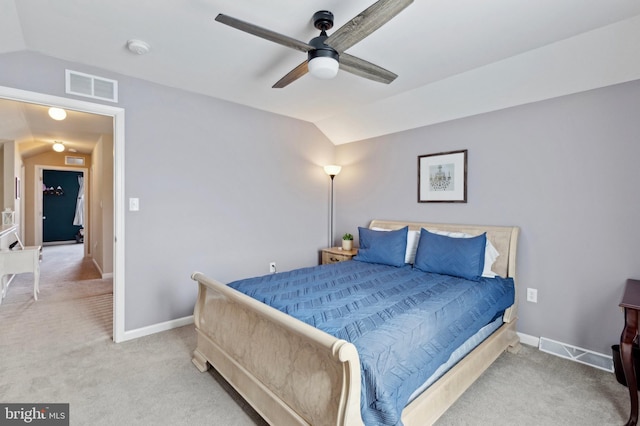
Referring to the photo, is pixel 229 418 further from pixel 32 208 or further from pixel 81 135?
pixel 32 208

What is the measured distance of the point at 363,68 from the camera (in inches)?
83.4

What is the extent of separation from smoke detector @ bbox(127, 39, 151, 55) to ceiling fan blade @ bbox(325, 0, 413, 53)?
4.93 feet

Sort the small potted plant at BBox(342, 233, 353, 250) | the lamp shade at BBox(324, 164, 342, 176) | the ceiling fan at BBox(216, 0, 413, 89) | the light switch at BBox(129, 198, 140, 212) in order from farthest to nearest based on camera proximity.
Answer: the lamp shade at BBox(324, 164, 342, 176)
the small potted plant at BBox(342, 233, 353, 250)
the light switch at BBox(129, 198, 140, 212)
the ceiling fan at BBox(216, 0, 413, 89)

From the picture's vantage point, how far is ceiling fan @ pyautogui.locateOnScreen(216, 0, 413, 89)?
4.90ft

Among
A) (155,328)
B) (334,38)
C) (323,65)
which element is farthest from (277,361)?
(155,328)

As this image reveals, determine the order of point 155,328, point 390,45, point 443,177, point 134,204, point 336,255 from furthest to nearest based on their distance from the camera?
point 336,255 → point 443,177 → point 155,328 → point 134,204 → point 390,45

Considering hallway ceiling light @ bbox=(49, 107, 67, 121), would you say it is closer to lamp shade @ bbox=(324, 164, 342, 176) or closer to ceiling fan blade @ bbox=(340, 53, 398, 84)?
→ lamp shade @ bbox=(324, 164, 342, 176)

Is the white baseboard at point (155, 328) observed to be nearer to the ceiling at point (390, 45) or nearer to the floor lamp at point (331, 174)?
the floor lamp at point (331, 174)

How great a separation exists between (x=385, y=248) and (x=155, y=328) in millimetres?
2478

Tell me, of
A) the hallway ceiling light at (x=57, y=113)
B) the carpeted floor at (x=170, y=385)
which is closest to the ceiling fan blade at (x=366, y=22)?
the carpeted floor at (x=170, y=385)

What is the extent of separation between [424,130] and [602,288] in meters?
2.21

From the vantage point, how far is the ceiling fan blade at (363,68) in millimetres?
1965

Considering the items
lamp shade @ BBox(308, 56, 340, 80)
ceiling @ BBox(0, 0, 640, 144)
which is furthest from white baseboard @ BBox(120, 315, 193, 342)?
lamp shade @ BBox(308, 56, 340, 80)

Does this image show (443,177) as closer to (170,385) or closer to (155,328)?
(170,385)
